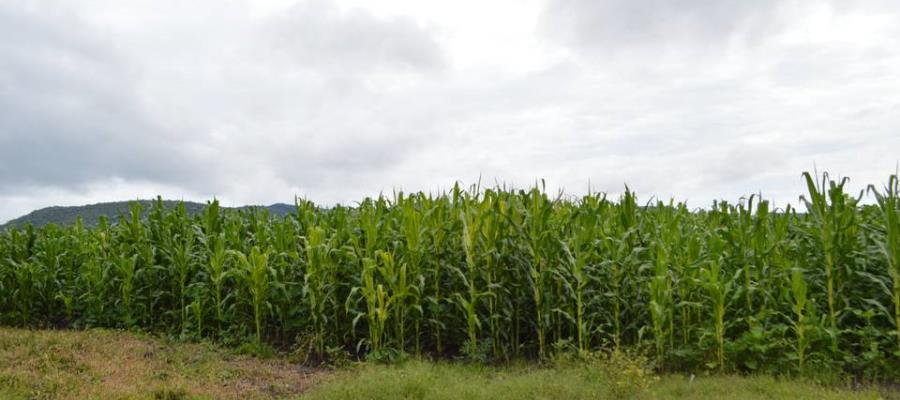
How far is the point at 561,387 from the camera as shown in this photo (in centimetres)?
614

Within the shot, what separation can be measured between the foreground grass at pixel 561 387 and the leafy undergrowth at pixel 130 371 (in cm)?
107

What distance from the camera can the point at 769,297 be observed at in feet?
23.4

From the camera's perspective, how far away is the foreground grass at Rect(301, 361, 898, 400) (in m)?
5.86

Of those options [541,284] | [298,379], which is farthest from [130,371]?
[541,284]

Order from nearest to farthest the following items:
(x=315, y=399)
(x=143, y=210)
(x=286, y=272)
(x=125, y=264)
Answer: (x=315, y=399) → (x=286, y=272) → (x=125, y=264) → (x=143, y=210)

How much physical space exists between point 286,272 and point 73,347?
3033 mm

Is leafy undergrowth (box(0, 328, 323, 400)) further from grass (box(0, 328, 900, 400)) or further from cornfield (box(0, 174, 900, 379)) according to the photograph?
cornfield (box(0, 174, 900, 379))

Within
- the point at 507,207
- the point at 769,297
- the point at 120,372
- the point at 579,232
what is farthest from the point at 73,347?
the point at 769,297

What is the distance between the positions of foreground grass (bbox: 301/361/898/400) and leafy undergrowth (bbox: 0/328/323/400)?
1.07 metres

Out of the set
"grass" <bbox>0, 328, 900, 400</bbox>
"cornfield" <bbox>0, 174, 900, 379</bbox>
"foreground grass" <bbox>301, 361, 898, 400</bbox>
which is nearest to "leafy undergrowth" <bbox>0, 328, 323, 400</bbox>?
"grass" <bbox>0, 328, 900, 400</bbox>

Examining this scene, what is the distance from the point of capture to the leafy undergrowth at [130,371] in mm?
6699

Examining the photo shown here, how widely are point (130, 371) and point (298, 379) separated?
6.71 feet

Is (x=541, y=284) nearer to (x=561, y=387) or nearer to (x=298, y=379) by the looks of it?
(x=561, y=387)

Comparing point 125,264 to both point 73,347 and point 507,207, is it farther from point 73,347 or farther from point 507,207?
point 507,207
